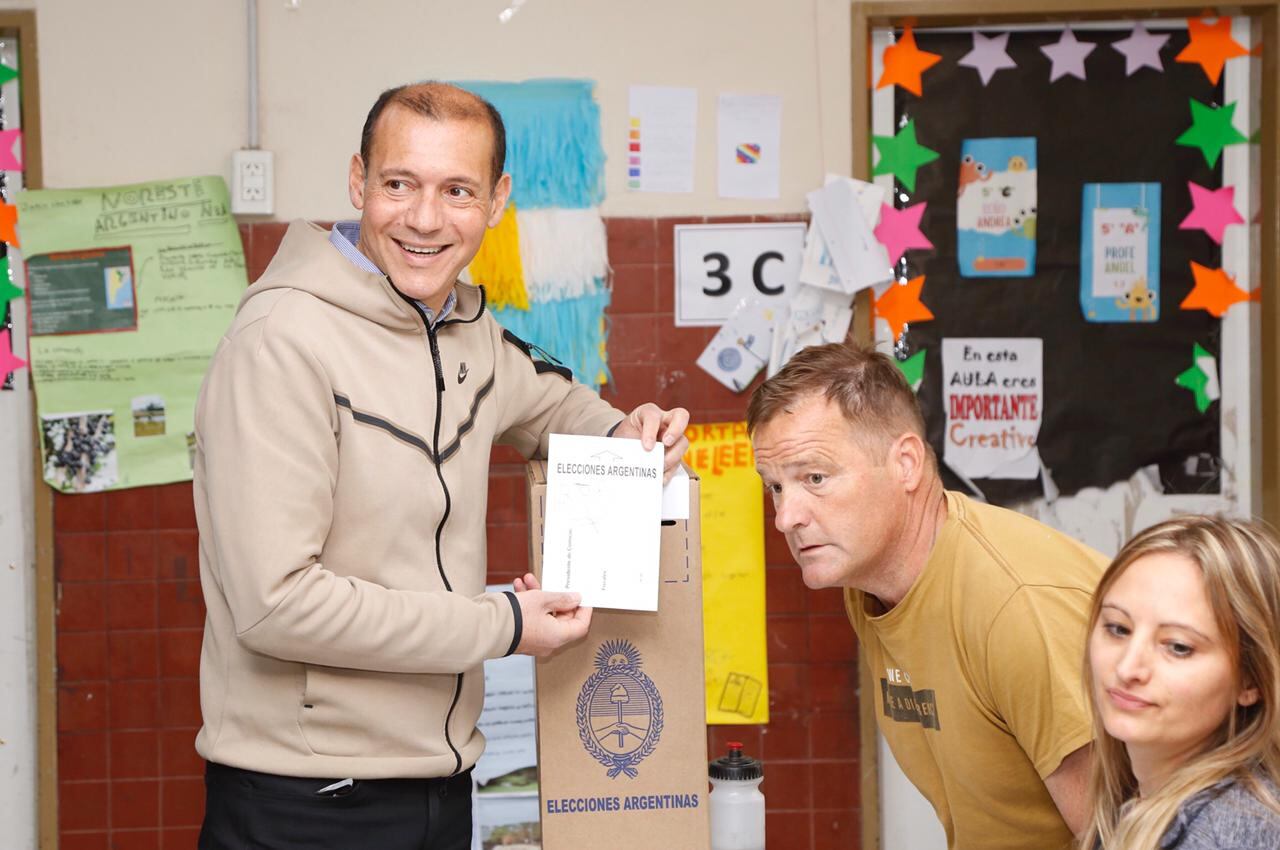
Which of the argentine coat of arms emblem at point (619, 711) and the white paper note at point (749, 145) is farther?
the white paper note at point (749, 145)

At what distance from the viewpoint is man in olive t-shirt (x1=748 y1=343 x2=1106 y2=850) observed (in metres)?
1.42

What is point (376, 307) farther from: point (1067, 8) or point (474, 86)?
Result: point (1067, 8)

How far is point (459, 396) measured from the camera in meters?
1.72

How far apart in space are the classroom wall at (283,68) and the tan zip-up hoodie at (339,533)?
1406 millimetres

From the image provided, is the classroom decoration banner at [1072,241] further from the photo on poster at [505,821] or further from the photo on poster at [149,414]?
the photo on poster at [149,414]

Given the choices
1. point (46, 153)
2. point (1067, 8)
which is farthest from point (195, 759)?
point (1067, 8)

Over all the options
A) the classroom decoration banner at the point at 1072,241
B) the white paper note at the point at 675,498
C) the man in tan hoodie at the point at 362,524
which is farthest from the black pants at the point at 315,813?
the classroom decoration banner at the point at 1072,241

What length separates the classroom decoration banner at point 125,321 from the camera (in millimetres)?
3018

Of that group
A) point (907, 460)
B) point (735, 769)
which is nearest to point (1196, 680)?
point (907, 460)

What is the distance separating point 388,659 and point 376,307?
46 centimetres

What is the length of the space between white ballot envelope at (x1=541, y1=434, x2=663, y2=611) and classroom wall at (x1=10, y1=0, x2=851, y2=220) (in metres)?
1.59

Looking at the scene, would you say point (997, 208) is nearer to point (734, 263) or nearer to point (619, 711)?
point (734, 263)

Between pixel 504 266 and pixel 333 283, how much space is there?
1.43 m

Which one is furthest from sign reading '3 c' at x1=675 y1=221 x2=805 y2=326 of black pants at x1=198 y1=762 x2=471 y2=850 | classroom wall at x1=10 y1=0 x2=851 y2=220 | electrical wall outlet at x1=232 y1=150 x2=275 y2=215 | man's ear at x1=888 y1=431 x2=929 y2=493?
black pants at x1=198 y1=762 x2=471 y2=850
